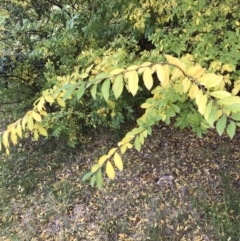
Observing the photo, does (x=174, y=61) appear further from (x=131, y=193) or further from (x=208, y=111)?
(x=131, y=193)

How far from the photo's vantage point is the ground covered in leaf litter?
3104 millimetres

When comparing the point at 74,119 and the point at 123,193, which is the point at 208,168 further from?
the point at 74,119

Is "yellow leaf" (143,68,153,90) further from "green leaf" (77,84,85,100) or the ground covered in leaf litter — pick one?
the ground covered in leaf litter

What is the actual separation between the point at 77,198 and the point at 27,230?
569mm

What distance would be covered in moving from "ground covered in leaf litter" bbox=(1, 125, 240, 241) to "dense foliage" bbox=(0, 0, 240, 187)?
16.8 inches

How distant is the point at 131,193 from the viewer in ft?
11.4

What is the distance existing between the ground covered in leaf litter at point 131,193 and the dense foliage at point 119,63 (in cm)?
43

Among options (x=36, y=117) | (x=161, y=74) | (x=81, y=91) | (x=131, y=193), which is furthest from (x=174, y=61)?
(x=131, y=193)

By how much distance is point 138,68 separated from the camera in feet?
3.37

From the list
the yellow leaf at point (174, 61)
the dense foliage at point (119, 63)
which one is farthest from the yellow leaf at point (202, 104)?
the yellow leaf at point (174, 61)

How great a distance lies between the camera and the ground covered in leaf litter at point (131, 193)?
122 inches

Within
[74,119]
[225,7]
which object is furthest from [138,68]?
[74,119]

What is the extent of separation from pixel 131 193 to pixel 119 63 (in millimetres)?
1359

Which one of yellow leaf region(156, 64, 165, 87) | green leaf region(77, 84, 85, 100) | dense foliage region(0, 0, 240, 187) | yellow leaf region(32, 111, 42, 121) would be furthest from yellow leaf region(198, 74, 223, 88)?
yellow leaf region(32, 111, 42, 121)
